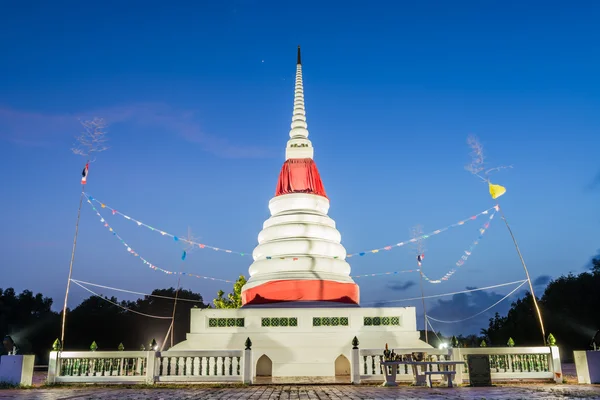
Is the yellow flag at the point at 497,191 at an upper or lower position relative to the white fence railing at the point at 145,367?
upper

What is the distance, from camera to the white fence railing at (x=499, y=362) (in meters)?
20.5

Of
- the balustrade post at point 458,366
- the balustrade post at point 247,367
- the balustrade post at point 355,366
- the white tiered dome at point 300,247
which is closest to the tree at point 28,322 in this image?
the white tiered dome at point 300,247

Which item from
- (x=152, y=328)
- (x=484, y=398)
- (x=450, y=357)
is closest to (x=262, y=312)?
(x=450, y=357)

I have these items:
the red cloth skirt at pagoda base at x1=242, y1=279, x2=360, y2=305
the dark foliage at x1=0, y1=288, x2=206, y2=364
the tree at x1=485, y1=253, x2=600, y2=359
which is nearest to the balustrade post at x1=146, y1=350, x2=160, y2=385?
the red cloth skirt at pagoda base at x1=242, y1=279, x2=360, y2=305

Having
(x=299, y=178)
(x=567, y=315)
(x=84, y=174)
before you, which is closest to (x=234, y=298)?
(x=299, y=178)

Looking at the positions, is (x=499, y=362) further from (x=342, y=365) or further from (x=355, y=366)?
(x=342, y=365)

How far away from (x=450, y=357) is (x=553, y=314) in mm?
Answer: 42841

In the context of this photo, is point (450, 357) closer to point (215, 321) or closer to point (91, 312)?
point (215, 321)

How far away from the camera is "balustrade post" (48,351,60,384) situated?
782 inches

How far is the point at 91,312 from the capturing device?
69812 mm

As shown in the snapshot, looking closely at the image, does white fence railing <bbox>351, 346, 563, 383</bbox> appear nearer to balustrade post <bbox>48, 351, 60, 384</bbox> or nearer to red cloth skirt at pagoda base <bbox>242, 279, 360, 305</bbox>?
red cloth skirt at pagoda base <bbox>242, 279, 360, 305</bbox>

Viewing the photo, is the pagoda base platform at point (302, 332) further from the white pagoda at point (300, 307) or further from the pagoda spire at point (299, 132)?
the pagoda spire at point (299, 132)

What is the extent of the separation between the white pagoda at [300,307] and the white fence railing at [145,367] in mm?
6723

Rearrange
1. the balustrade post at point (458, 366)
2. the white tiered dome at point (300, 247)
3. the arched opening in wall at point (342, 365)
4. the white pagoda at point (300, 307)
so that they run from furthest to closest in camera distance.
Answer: the white tiered dome at point (300, 247), the arched opening in wall at point (342, 365), the white pagoda at point (300, 307), the balustrade post at point (458, 366)
